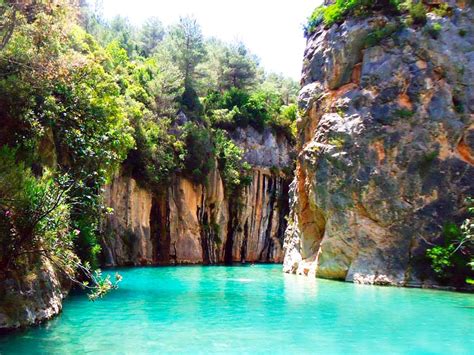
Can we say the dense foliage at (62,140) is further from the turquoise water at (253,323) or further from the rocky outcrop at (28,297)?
the turquoise water at (253,323)

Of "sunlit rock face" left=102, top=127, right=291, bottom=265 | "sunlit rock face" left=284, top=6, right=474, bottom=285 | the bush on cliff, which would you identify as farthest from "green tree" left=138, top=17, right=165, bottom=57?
"sunlit rock face" left=284, top=6, right=474, bottom=285

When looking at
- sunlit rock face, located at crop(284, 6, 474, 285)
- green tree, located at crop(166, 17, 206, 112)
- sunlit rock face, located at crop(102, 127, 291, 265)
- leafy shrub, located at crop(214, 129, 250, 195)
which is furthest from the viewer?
green tree, located at crop(166, 17, 206, 112)

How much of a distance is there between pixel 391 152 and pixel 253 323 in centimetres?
1279

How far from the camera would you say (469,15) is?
2150 centimetres

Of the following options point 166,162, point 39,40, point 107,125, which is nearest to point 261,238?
point 166,162

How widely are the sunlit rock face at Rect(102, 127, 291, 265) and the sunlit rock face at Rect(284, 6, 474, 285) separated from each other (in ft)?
31.2

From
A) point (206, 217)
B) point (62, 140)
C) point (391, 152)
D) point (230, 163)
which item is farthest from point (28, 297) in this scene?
point (230, 163)

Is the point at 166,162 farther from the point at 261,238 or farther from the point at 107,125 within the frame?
the point at 107,125

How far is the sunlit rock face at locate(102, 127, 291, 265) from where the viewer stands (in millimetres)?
26500

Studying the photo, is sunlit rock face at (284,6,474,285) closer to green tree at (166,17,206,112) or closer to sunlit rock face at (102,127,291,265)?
sunlit rock face at (102,127,291,265)

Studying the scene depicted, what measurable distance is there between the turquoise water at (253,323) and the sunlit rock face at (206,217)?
10808mm

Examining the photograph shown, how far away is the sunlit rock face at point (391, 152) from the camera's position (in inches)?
771

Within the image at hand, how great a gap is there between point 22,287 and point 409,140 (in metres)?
16.5

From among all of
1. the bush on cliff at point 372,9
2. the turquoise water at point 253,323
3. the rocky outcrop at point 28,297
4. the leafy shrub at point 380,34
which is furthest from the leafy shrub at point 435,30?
the rocky outcrop at point 28,297
